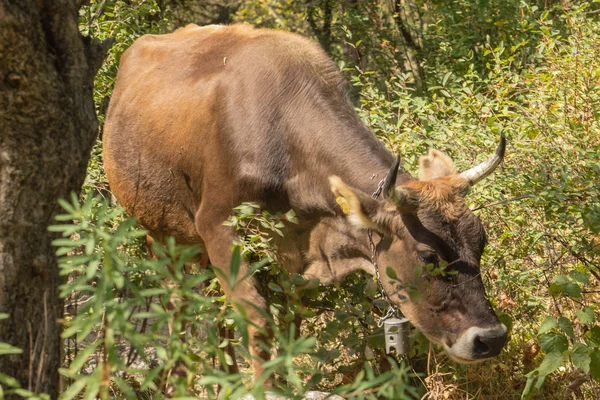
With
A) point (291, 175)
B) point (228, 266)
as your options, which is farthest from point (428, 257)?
point (228, 266)

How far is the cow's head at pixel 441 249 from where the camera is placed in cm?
457

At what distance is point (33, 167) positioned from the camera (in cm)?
343

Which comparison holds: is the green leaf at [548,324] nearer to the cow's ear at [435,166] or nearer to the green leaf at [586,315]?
the green leaf at [586,315]

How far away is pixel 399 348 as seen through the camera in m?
4.65

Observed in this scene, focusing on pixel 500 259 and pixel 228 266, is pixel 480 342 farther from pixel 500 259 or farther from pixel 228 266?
pixel 228 266

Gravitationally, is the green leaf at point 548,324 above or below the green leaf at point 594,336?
above

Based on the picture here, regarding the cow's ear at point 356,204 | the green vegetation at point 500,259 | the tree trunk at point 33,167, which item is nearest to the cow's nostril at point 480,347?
the green vegetation at point 500,259

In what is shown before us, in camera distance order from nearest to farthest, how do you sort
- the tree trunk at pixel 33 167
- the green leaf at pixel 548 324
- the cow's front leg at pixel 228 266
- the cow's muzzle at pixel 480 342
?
the tree trunk at pixel 33 167, the green leaf at pixel 548 324, the cow's muzzle at pixel 480 342, the cow's front leg at pixel 228 266

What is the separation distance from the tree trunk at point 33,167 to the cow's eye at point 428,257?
74.8 inches

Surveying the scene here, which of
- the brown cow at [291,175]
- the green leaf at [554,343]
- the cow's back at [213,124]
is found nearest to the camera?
the green leaf at [554,343]

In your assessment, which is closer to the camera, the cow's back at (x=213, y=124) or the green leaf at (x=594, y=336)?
the green leaf at (x=594, y=336)

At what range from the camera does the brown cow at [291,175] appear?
4.64 metres

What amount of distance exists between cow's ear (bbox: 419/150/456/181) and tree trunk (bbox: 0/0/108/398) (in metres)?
2.34

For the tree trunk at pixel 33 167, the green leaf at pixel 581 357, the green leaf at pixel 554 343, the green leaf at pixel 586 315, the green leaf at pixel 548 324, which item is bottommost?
the green leaf at pixel 581 357
